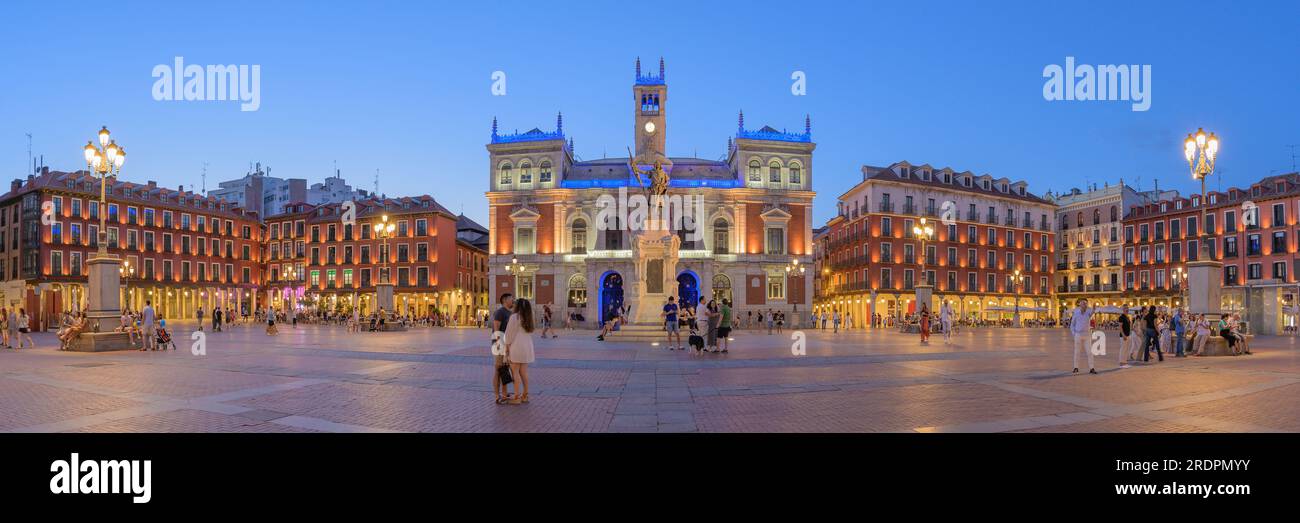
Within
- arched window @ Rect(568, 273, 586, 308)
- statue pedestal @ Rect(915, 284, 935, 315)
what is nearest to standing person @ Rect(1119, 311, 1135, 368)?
statue pedestal @ Rect(915, 284, 935, 315)

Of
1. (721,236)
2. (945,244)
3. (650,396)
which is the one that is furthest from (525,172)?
(650,396)

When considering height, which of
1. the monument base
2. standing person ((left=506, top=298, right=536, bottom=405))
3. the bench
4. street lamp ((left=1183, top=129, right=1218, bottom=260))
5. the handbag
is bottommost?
the bench

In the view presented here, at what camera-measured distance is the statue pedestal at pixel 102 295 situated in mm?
21953

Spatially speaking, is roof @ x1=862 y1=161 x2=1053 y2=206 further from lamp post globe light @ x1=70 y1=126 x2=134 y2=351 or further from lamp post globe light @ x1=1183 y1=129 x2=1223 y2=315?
lamp post globe light @ x1=70 y1=126 x2=134 y2=351

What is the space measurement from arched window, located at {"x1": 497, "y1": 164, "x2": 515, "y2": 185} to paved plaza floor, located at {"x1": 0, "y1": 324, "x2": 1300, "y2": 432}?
4862 centimetres

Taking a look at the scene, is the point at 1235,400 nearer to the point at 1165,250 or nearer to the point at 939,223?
the point at 939,223

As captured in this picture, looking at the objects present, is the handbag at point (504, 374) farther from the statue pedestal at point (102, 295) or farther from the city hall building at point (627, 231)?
the city hall building at point (627, 231)

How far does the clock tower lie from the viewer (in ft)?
233

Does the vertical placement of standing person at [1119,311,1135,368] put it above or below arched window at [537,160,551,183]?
below

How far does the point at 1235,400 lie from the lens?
11.4 m

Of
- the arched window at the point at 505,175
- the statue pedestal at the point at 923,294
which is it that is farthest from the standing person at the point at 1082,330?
the arched window at the point at 505,175

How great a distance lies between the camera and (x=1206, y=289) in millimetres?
22109

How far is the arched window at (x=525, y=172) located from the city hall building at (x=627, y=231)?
0.29 ft
